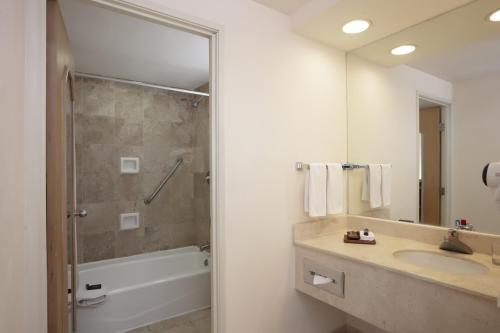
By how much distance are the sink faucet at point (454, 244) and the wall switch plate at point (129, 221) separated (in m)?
2.77

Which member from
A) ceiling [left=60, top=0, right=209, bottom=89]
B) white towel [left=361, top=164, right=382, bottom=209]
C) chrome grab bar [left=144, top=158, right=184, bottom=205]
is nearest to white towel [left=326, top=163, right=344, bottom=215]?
white towel [left=361, top=164, right=382, bottom=209]

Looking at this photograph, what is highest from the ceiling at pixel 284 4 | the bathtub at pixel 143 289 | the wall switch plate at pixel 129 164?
the ceiling at pixel 284 4

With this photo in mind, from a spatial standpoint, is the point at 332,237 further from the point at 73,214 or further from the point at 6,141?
the point at 6,141

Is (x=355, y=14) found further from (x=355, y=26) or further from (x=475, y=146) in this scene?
(x=475, y=146)

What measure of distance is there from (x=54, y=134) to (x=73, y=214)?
62 cm

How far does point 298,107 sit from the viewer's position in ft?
5.76

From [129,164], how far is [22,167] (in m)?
2.04

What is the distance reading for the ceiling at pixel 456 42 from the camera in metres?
1.44

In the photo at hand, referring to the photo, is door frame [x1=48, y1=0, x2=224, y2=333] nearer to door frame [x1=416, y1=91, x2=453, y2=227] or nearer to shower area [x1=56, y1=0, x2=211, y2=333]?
shower area [x1=56, y1=0, x2=211, y2=333]

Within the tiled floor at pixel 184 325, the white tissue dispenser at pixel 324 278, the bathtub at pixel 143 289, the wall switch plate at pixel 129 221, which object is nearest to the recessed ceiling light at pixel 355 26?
the white tissue dispenser at pixel 324 278

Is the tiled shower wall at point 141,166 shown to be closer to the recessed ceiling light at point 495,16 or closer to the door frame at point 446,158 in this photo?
the door frame at point 446,158

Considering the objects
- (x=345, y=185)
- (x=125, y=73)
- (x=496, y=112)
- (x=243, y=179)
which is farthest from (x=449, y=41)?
(x=125, y=73)

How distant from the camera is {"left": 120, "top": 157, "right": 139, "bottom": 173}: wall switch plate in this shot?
9.37ft

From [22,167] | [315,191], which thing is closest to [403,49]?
[315,191]
